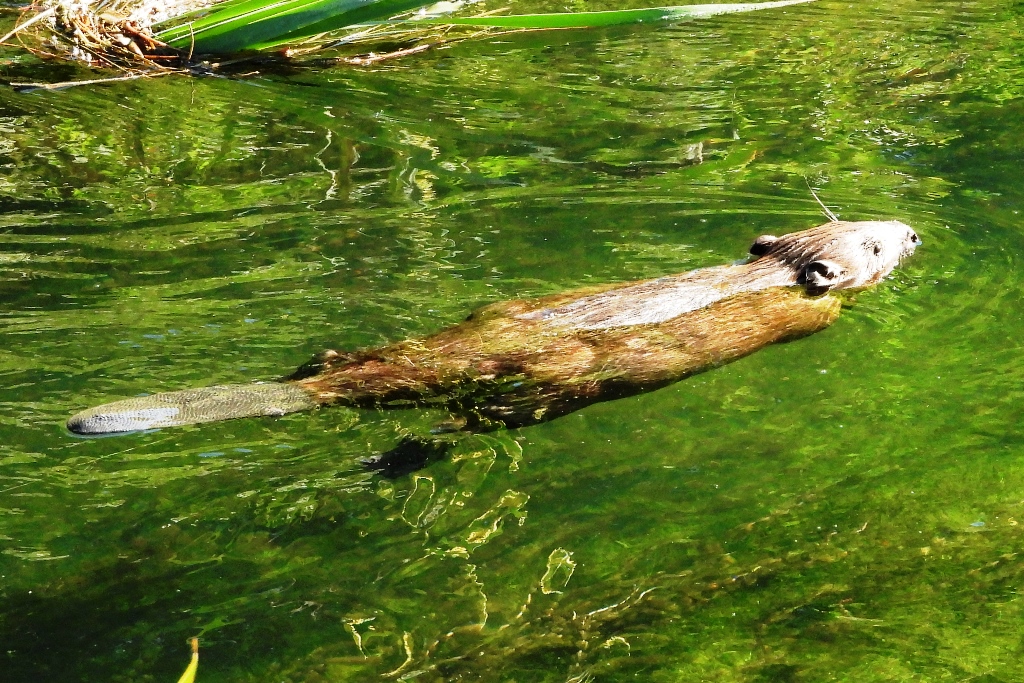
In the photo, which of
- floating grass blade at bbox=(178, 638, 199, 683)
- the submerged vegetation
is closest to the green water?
floating grass blade at bbox=(178, 638, 199, 683)

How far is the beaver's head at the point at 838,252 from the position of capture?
404 centimetres

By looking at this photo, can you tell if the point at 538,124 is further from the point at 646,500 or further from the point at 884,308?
the point at 646,500

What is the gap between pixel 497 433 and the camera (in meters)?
3.24

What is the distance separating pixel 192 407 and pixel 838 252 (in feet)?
8.31

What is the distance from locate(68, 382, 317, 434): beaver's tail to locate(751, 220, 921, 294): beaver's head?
6.47 ft

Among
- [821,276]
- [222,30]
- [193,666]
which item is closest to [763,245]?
[821,276]

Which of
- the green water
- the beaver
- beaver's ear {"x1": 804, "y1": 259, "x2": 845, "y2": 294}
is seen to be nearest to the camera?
the green water

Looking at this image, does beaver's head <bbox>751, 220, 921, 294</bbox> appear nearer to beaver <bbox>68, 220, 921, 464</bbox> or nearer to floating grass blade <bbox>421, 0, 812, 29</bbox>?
beaver <bbox>68, 220, 921, 464</bbox>

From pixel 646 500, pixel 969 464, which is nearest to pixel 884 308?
pixel 969 464

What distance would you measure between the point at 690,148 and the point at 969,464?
94.2 inches

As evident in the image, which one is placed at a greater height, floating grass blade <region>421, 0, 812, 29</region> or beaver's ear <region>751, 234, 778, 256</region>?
floating grass blade <region>421, 0, 812, 29</region>

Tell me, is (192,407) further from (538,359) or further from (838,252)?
(838,252)

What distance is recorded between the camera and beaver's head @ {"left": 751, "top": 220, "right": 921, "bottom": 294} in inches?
159

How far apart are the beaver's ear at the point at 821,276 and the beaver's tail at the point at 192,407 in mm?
1978
